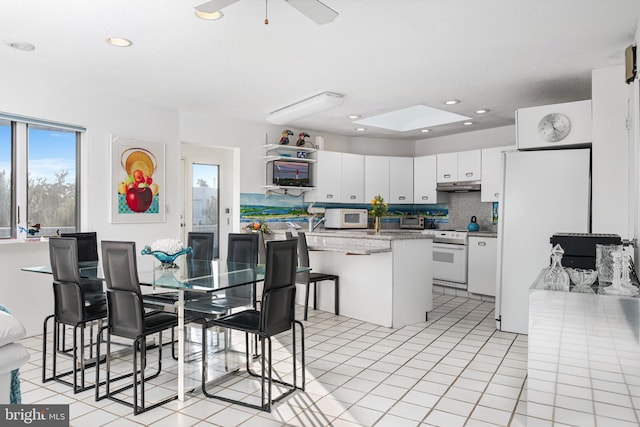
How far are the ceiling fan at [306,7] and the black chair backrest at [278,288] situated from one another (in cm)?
129

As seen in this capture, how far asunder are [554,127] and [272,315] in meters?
3.20

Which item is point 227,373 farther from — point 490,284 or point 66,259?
→ point 490,284

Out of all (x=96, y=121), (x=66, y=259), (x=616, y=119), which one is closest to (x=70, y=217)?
(x=96, y=121)

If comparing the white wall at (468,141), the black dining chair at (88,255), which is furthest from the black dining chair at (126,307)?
the white wall at (468,141)

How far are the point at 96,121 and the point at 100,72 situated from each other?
0.84 metres

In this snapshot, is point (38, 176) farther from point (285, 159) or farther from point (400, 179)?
point (400, 179)

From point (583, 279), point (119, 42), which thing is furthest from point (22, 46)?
point (583, 279)

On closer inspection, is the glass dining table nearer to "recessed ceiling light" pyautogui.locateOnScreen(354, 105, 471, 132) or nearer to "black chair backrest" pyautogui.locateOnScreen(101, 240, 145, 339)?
"black chair backrest" pyautogui.locateOnScreen(101, 240, 145, 339)

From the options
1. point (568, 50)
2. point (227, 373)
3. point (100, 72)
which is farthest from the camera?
point (100, 72)

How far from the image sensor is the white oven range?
6.18m

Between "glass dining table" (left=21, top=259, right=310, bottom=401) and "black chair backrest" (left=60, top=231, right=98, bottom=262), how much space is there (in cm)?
20

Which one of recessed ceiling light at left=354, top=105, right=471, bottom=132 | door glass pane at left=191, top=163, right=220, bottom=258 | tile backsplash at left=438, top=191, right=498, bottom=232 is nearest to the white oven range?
tile backsplash at left=438, top=191, right=498, bottom=232

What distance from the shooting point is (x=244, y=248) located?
3994 millimetres

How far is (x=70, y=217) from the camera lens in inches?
184
